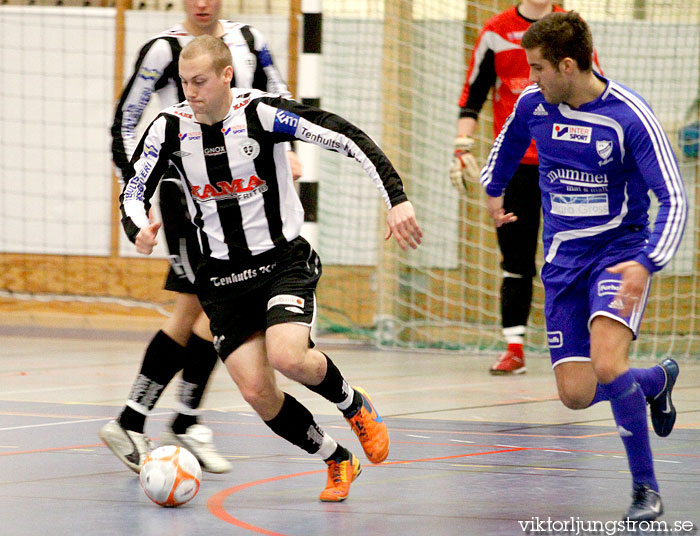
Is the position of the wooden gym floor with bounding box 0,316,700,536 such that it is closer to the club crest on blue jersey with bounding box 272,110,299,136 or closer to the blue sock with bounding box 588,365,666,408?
the blue sock with bounding box 588,365,666,408

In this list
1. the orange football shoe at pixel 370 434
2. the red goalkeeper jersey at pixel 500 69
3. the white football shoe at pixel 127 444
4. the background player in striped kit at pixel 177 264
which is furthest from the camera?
the red goalkeeper jersey at pixel 500 69

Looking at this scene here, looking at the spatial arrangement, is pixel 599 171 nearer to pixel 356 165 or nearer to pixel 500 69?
pixel 500 69

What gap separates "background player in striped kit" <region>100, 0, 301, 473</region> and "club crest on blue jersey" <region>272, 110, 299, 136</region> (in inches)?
18.9

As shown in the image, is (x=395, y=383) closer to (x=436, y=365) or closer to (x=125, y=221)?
(x=436, y=365)

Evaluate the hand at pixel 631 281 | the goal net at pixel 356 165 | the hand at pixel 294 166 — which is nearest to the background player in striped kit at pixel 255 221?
the hand at pixel 294 166

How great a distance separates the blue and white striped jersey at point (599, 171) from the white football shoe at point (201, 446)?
52.5 inches

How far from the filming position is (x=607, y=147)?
381cm

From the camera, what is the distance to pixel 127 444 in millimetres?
4203

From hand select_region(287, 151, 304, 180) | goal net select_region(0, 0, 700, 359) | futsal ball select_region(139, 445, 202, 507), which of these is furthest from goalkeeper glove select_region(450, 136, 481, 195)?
futsal ball select_region(139, 445, 202, 507)

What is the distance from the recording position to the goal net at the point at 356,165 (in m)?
8.52

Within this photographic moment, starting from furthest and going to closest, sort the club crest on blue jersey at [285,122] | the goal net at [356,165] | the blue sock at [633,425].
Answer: the goal net at [356,165]
the club crest on blue jersey at [285,122]
the blue sock at [633,425]

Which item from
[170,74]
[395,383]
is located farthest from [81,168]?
[170,74]

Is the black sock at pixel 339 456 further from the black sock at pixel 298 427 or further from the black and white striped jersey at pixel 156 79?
the black and white striped jersey at pixel 156 79

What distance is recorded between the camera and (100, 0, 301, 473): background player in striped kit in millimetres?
4297
